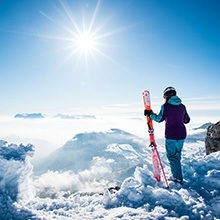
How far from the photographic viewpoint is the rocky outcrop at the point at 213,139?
17.6 metres

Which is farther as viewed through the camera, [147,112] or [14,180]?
[147,112]

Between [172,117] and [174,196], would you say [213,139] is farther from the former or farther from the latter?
[174,196]

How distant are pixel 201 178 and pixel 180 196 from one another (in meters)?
2.24

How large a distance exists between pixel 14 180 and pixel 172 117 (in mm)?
6067

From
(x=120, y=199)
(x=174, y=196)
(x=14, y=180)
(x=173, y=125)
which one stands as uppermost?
(x=173, y=125)

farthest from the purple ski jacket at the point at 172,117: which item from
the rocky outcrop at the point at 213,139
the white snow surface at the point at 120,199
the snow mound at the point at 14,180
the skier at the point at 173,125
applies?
the rocky outcrop at the point at 213,139

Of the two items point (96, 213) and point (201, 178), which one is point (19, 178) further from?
point (201, 178)

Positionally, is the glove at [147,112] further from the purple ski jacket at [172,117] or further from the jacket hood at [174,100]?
the jacket hood at [174,100]

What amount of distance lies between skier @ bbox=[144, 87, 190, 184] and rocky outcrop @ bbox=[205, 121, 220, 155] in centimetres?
848

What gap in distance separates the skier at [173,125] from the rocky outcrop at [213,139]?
8482 mm

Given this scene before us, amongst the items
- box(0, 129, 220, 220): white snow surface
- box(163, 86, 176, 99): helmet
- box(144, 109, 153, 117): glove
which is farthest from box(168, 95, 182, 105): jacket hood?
box(0, 129, 220, 220): white snow surface

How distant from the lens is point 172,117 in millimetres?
10070

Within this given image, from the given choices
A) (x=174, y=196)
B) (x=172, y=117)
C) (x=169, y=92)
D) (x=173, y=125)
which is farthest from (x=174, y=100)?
(x=174, y=196)

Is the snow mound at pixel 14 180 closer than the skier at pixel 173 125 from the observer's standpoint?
Yes
